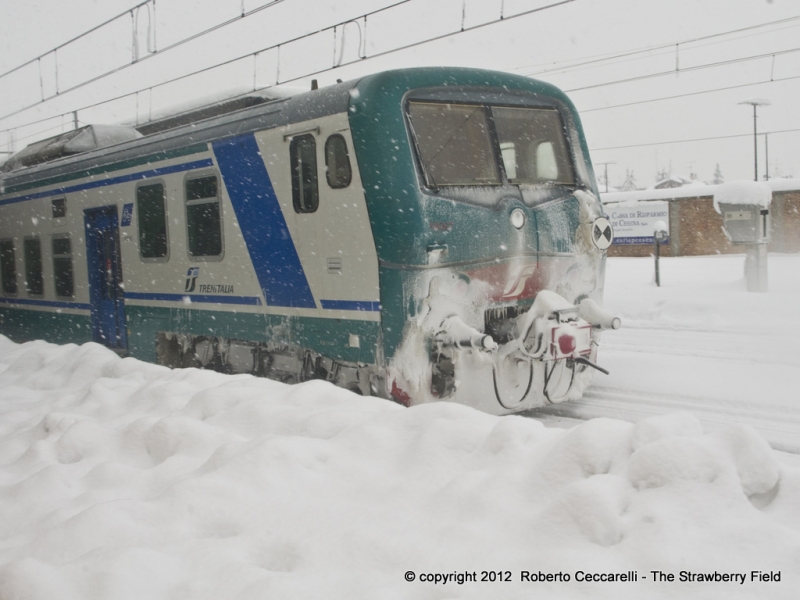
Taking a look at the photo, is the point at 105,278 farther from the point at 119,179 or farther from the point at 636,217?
the point at 636,217

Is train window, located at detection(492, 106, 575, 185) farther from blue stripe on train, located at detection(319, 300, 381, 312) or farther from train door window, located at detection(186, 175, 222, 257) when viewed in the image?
train door window, located at detection(186, 175, 222, 257)

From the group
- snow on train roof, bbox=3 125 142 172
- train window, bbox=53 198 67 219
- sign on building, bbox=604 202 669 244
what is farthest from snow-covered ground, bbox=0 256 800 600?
sign on building, bbox=604 202 669 244

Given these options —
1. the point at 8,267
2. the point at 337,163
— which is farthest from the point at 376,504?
the point at 8,267

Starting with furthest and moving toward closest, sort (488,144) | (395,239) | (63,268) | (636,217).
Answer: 1. (636,217)
2. (63,268)
3. (488,144)
4. (395,239)

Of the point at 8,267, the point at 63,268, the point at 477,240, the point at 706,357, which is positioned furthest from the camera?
the point at 8,267

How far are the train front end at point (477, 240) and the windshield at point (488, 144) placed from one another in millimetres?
12

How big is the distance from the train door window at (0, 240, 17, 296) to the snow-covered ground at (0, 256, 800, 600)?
8040mm

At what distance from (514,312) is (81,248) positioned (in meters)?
6.28

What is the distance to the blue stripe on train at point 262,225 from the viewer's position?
6.32 meters

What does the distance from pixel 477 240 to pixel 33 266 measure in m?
7.99

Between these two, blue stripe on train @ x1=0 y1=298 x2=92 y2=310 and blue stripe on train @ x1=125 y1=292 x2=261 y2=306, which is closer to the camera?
blue stripe on train @ x1=125 y1=292 x2=261 y2=306

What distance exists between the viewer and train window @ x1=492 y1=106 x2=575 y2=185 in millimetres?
6219

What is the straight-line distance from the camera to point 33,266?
1096 cm

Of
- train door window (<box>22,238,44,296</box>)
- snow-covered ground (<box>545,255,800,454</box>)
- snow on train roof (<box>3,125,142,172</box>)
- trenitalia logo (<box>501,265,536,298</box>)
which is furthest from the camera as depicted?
snow on train roof (<box>3,125,142,172</box>)
